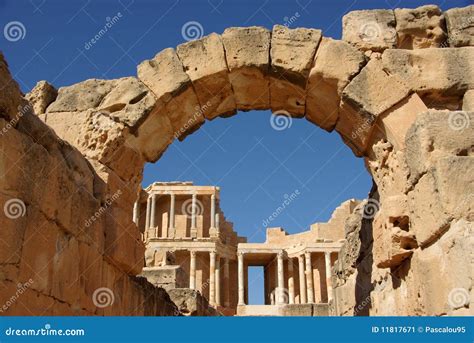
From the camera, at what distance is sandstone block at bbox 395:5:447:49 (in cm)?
595

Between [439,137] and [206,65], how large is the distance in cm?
276

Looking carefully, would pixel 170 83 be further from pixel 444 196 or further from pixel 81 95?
pixel 444 196

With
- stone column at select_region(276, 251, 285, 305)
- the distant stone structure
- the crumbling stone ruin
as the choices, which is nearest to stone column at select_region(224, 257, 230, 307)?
the distant stone structure

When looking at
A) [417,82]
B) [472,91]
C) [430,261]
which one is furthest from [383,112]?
[430,261]

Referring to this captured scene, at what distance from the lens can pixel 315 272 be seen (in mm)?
36281

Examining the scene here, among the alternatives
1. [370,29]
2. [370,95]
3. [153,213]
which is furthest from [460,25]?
[153,213]

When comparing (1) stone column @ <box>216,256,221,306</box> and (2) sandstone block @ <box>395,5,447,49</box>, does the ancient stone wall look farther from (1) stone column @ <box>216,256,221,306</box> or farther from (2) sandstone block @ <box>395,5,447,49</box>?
(1) stone column @ <box>216,256,221,306</box>

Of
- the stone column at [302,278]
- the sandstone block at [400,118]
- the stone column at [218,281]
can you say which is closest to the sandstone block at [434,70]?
the sandstone block at [400,118]

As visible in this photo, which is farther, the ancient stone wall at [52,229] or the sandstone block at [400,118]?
the sandstone block at [400,118]

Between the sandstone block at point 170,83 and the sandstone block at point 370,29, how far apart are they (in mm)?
1901

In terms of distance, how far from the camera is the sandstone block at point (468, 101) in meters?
5.37

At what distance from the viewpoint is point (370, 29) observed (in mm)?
5977

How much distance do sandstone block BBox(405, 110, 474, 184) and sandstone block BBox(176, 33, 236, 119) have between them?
2.38 m

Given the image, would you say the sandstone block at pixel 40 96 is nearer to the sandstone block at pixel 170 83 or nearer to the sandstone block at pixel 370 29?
the sandstone block at pixel 170 83
